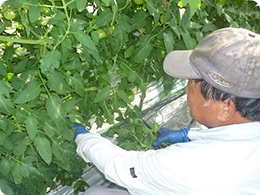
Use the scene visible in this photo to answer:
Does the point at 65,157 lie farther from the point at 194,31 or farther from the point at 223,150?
the point at 194,31

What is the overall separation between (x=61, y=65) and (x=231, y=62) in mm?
534

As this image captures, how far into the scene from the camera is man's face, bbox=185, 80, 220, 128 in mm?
958

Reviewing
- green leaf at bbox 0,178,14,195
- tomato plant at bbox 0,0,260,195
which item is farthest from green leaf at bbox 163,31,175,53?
green leaf at bbox 0,178,14,195

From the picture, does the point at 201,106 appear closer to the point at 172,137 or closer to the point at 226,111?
the point at 226,111

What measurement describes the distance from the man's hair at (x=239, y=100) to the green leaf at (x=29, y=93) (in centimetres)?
49

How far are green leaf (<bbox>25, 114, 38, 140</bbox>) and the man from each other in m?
0.23

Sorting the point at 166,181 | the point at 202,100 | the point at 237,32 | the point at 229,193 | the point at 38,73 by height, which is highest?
the point at 38,73

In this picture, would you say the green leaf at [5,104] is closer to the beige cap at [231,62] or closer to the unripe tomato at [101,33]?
the unripe tomato at [101,33]

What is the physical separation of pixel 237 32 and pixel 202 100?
0.22 m

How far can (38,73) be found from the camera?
105 cm

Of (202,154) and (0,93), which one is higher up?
(0,93)

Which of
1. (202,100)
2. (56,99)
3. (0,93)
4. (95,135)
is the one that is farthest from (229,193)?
(0,93)

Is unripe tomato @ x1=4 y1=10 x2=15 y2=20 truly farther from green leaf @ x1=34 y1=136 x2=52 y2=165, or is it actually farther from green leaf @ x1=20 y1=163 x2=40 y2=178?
green leaf @ x1=20 y1=163 x2=40 y2=178

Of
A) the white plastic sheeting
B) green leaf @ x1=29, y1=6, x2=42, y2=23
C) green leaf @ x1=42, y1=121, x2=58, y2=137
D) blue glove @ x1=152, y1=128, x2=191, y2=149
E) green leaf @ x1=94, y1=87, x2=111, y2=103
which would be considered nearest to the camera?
green leaf @ x1=29, y1=6, x2=42, y2=23
